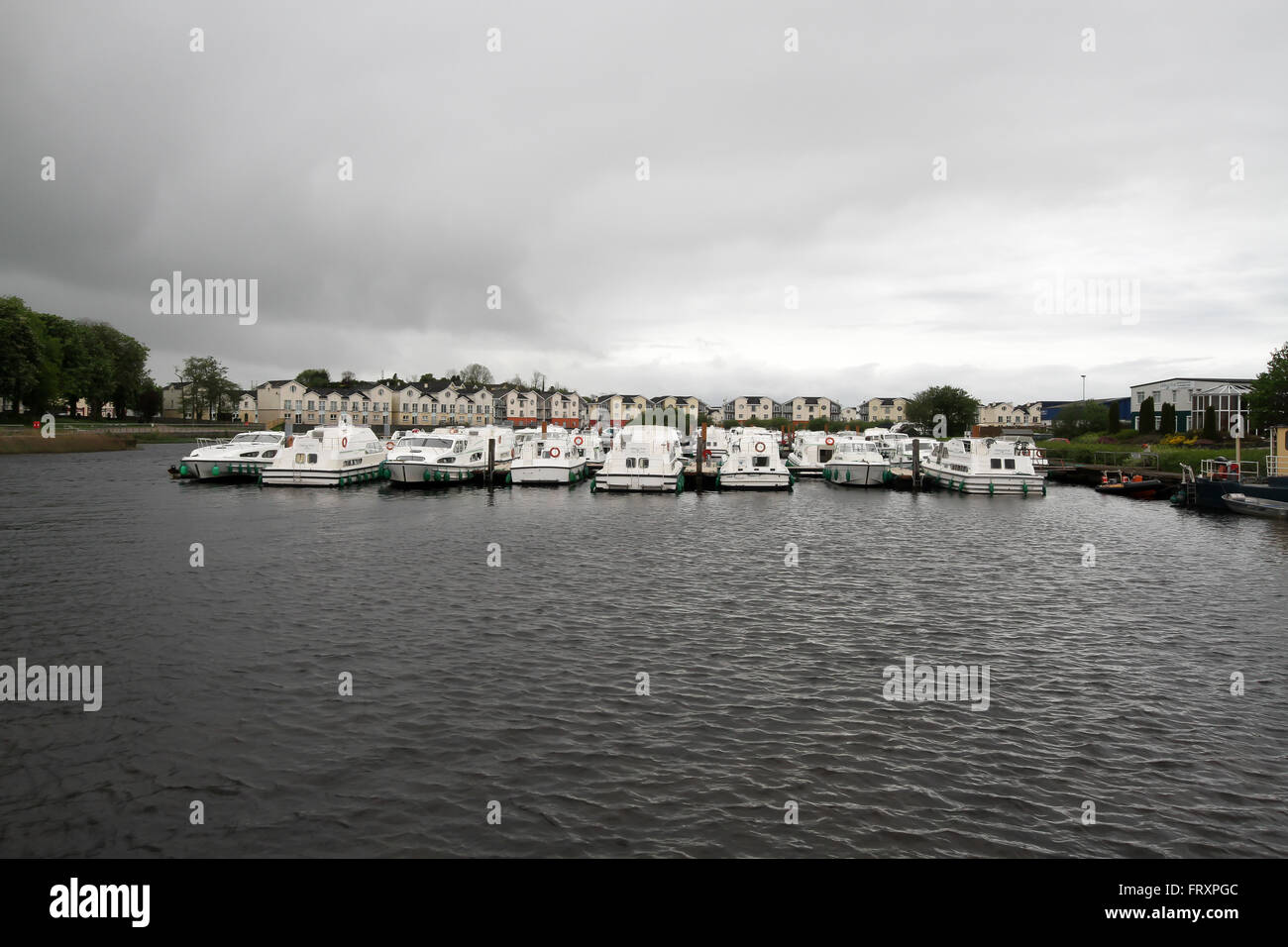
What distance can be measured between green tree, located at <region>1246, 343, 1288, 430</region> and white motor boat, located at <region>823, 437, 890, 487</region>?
36.9m

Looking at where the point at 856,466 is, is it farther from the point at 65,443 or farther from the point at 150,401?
the point at 150,401

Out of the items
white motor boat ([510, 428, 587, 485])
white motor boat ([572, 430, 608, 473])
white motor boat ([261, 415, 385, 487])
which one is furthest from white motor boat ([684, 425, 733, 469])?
white motor boat ([261, 415, 385, 487])

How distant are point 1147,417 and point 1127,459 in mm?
19251

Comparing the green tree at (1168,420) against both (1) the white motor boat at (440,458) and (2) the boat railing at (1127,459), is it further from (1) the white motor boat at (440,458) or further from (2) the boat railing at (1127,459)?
(1) the white motor boat at (440,458)

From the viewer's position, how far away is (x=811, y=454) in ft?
232

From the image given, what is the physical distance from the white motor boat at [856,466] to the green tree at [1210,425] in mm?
39901

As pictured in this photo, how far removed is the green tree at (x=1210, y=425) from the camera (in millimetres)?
75438

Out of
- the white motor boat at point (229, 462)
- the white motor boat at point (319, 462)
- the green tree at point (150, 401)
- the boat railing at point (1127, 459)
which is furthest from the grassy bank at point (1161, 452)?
the green tree at point (150, 401)

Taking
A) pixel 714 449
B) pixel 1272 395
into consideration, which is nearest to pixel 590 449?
pixel 714 449

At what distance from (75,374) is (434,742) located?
127 m

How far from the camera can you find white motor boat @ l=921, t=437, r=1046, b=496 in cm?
5162

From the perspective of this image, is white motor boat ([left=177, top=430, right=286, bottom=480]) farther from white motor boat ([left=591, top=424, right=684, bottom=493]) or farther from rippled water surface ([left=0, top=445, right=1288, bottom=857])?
rippled water surface ([left=0, top=445, right=1288, bottom=857])
